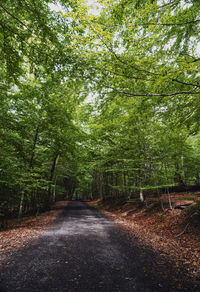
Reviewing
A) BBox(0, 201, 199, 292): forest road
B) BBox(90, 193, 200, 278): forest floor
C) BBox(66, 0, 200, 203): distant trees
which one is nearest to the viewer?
BBox(0, 201, 199, 292): forest road

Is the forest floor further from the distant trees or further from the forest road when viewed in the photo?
the distant trees

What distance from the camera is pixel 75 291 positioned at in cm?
266

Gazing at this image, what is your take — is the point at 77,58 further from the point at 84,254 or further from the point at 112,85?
the point at 84,254

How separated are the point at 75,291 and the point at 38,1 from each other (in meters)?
6.90

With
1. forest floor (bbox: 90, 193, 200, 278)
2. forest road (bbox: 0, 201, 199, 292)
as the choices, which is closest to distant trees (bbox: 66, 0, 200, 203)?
forest floor (bbox: 90, 193, 200, 278)

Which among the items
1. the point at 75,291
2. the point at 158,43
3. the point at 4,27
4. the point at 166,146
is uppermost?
the point at 158,43

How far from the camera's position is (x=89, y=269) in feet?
11.3

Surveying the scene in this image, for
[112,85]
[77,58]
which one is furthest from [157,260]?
[77,58]

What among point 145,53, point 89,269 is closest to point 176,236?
point 89,269

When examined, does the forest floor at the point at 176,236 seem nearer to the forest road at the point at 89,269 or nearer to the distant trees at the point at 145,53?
the forest road at the point at 89,269

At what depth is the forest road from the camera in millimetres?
2834

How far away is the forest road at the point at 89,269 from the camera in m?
2.83

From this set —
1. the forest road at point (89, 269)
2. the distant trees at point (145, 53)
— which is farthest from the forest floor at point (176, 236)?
the distant trees at point (145, 53)

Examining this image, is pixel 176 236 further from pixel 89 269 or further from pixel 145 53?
pixel 145 53
